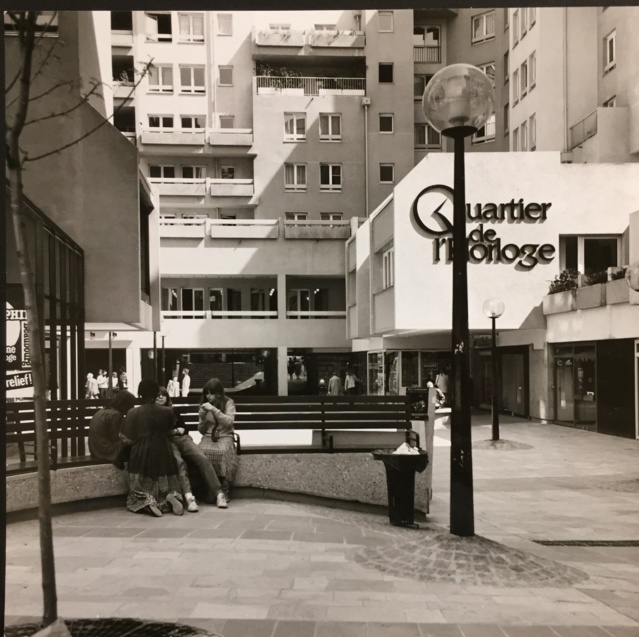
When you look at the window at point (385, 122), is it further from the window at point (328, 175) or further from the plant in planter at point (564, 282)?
the plant in planter at point (564, 282)

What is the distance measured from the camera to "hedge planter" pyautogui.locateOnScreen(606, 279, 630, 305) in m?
12.4

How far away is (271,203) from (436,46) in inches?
208

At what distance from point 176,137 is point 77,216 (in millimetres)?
1316

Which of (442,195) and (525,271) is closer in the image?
(442,195)

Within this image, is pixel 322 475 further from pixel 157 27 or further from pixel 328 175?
pixel 157 27

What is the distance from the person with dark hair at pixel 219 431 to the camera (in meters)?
6.55

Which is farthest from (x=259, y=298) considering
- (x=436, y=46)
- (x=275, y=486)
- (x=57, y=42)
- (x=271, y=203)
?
(x=57, y=42)

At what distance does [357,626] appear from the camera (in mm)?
4008

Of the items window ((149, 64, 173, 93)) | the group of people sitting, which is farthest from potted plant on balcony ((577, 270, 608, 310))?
window ((149, 64, 173, 93))

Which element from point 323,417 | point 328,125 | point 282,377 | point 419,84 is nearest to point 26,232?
point 328,125

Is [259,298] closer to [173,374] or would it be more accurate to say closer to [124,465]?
[173,374]

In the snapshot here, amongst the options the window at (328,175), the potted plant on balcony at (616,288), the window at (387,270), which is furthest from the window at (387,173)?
the potted plant on balcony at (616,288)

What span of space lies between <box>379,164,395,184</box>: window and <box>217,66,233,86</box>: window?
2.69 metres

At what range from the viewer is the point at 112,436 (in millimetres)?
6379
